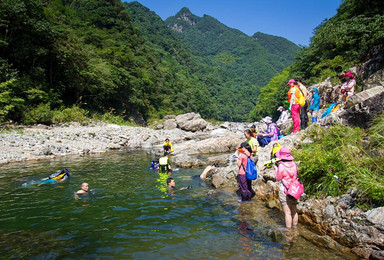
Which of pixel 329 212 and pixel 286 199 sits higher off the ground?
pixel 286 199

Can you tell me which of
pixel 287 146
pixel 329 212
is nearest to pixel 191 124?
pixel 287 146

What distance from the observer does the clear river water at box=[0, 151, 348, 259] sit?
4.54 meters

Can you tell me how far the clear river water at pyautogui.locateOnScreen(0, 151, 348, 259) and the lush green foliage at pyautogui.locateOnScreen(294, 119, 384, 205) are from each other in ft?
3.98

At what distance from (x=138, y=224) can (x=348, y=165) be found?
521 cm

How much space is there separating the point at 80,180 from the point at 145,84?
45.8 m

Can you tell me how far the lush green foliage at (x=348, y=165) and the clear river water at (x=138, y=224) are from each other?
3.98 ft

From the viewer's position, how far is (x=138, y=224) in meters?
5.98

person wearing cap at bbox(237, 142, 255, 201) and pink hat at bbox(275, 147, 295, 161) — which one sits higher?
pink hat at bbox(275, 147, 295, 161)

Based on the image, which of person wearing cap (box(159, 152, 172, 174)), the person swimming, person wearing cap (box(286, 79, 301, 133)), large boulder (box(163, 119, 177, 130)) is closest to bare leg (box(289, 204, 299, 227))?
person wearing cap (box(286, 79, 301, 133))

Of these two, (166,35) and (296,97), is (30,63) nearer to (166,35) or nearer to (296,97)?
(296,97)

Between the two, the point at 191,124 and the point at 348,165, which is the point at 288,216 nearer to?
the point at 348,165

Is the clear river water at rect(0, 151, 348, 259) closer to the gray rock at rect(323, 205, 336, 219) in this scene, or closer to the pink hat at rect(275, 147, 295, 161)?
the gray rock at rect(323, 205, 336, 219)

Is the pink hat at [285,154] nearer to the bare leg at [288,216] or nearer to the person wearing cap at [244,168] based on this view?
the bare leg at [288,216]

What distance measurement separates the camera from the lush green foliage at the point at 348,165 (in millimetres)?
4562
